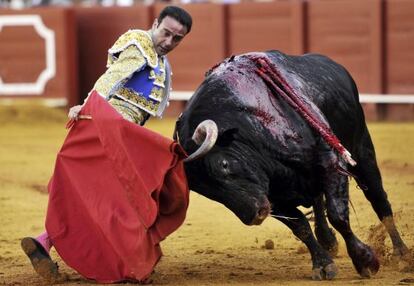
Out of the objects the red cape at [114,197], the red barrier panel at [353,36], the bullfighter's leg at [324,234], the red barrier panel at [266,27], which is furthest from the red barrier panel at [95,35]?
the red cape at [114,197]

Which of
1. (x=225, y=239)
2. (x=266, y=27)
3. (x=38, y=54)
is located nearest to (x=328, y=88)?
(x=225, y=239)

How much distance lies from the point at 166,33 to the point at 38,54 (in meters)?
8.71

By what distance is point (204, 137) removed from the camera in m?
4.09

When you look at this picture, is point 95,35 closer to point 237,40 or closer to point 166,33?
point 237,40

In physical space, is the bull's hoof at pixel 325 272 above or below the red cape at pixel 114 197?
below

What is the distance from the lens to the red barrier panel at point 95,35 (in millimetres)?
12977

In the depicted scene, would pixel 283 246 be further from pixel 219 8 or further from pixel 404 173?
pixel 219 8

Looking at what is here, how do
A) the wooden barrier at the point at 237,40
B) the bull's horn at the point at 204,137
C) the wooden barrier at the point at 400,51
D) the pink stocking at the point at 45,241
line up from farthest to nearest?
1. the wooden barrier at the point at 237,40
2. the wooden barrier at the point at 400,51
3. the pink stocking at the point at 45,241
4. the bull's horn at the point at 204,137

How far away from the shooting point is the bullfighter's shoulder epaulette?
14.1 ft

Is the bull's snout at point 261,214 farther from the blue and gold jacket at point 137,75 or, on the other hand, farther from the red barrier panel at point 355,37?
the red barrier panel at point 355,37

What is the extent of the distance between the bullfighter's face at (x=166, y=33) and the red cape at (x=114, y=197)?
325 millimetres

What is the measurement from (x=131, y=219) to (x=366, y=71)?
24.4 ft

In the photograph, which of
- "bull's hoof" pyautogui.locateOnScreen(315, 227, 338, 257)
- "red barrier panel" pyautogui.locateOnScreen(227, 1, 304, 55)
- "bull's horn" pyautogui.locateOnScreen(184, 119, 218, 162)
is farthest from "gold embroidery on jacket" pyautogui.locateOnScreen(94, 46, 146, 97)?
"red barrier panel" pyautogui.locateOnScreen(227, 1, 304, 55)

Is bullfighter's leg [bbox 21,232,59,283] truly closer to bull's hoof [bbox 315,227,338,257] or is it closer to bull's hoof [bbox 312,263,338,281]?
bull's hoof [bbox 312,263,338,281]
